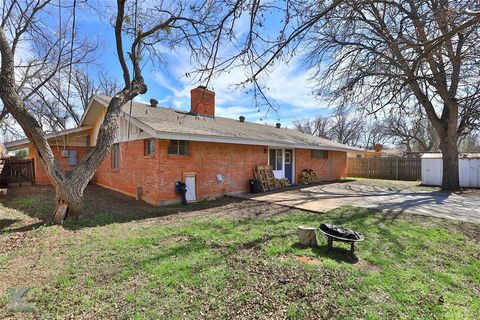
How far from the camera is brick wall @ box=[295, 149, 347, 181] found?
15.0m

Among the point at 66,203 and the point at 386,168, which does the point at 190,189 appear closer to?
the point at 66,203

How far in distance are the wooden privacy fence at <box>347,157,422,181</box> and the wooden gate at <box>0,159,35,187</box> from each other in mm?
22320

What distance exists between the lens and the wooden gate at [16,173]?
43.6 feet

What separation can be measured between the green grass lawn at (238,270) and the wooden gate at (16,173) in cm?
925

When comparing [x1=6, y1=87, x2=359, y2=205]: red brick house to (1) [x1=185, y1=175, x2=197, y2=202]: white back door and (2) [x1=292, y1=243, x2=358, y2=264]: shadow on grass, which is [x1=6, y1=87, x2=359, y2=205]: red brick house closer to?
(1) [x1=185, y1=175, x2=197, y2=202]: white back door

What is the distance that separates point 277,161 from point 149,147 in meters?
6.89

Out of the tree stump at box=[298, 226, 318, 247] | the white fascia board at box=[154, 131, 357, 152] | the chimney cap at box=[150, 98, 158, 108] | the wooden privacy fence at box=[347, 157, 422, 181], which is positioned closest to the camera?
the tree stump at box=[298, 226, 318, 247]

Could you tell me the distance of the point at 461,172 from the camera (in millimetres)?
14781

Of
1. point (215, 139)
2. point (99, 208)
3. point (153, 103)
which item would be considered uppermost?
point (153, 103)

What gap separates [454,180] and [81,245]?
16.3 m

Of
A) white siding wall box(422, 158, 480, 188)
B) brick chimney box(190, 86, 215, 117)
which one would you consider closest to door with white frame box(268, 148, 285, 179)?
brick chimney box(190, 86, 215, 117)

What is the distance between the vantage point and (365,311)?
288cm

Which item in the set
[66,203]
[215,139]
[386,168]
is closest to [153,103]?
[215,139]

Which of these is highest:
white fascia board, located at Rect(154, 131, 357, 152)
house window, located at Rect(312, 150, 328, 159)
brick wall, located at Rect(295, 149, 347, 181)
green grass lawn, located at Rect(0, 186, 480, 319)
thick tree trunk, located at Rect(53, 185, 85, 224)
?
white fascia board, located at Rect(154, 131, 357, 152)
